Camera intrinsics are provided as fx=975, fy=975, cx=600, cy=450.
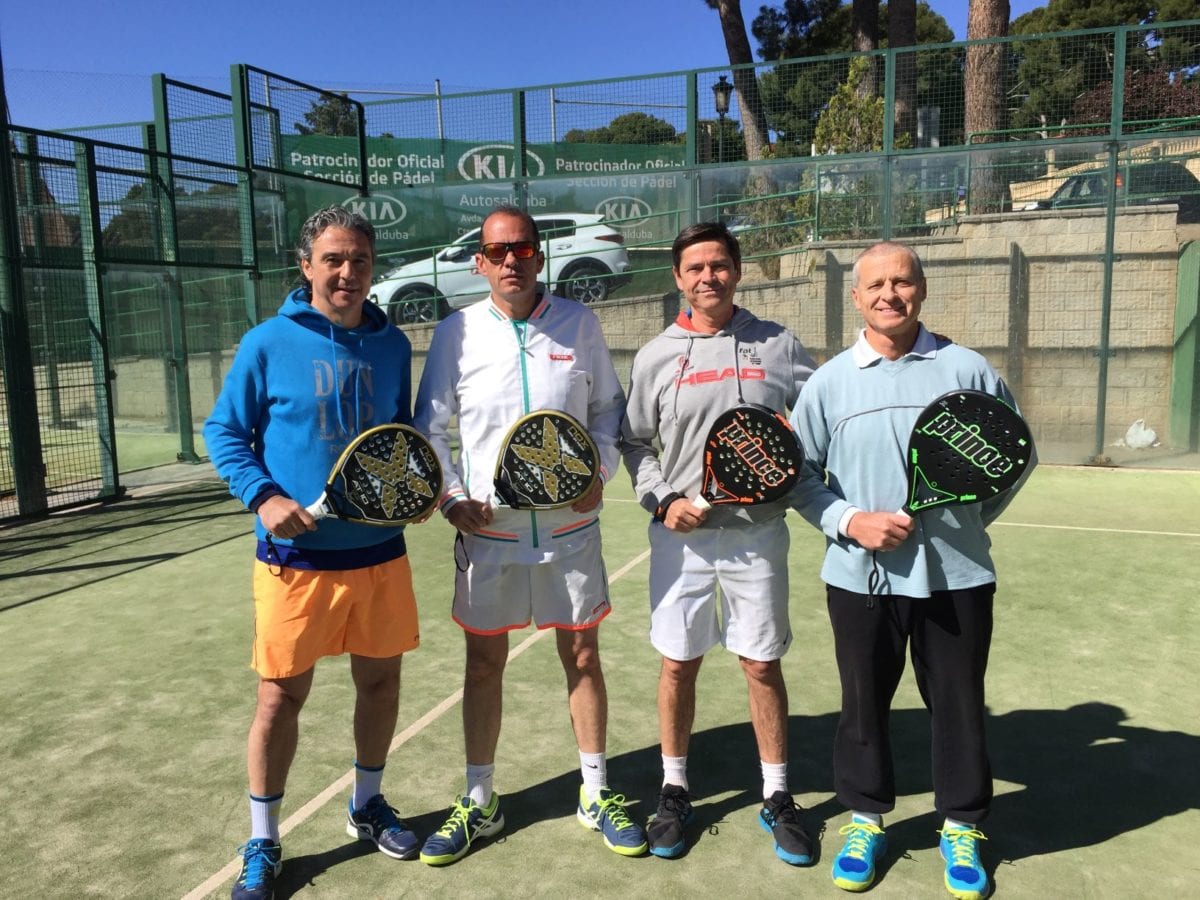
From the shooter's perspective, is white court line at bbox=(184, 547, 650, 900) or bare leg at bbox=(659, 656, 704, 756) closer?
white court line at bbox=(184, 547, 650, 900)

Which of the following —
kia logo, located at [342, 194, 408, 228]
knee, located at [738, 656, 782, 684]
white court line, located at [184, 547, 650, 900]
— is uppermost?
kia logo, located at [342, 194, 408, 228]

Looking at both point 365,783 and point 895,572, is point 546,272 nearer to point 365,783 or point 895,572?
point 365,783

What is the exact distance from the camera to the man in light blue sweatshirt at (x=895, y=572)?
2629 mm

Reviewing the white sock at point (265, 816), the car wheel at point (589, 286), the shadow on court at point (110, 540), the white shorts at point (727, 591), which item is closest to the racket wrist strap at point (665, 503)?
the white shorts at point (727, 591)


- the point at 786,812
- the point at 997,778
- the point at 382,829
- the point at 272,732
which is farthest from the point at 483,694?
the point at 997,778

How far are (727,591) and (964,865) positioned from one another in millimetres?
978

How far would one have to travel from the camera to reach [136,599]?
579 centimetres

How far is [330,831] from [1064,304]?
963 centimetres

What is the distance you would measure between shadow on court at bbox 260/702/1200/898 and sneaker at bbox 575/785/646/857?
0.14 m

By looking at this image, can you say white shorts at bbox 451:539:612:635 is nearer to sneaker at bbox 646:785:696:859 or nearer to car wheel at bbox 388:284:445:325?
sneaker at bbox 646:785:696:859

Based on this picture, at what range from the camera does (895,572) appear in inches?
105

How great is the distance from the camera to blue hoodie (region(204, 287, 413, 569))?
2.66 meters

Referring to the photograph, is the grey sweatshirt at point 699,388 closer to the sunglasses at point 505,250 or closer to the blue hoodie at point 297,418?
the sunglasses at point 505,250

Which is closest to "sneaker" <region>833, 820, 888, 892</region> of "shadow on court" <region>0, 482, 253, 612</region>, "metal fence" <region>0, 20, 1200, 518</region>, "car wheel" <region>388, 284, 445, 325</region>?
"shadow on court" <region>0, 482, 253, 612</region>
